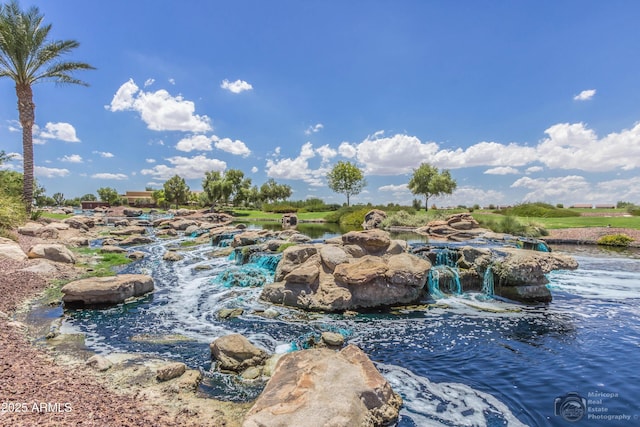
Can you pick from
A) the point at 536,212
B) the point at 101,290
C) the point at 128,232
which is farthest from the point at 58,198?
the point at 536,212

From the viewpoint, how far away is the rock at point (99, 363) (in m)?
6.45

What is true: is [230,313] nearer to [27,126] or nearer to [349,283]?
[349,283]

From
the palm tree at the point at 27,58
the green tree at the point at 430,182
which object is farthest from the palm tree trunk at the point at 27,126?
the green tree at the point at 430,182

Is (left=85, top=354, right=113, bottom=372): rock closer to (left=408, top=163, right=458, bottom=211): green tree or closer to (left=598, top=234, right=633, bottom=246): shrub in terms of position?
(left=598, top=234, right=633, bottom=246): shrub

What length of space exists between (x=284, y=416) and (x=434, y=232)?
35650 millimetres

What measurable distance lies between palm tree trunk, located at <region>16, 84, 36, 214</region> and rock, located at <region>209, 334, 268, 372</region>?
97.1 ft

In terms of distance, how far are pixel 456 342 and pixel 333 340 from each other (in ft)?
10.8

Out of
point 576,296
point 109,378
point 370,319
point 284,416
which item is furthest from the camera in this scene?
point 576,296

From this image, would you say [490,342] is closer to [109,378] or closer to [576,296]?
[576,296]

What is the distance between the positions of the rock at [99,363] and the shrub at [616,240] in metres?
35.4

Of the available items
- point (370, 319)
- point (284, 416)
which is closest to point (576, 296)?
point (370, 319)

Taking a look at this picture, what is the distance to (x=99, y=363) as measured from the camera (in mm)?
6566

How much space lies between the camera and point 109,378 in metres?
6.10

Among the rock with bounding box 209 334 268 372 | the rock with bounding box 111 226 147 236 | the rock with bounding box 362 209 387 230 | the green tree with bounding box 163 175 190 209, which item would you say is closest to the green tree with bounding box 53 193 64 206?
the green tree with bounding box 163 175 190 209
